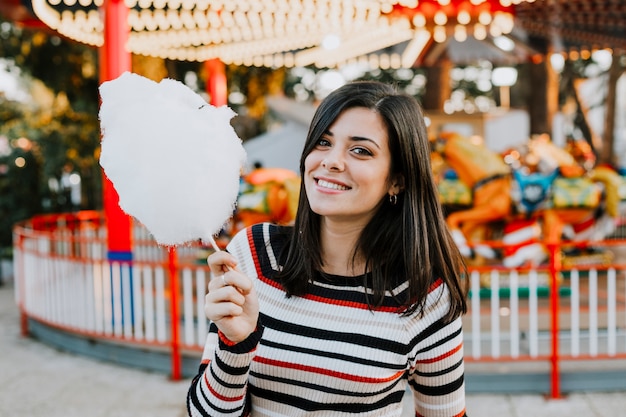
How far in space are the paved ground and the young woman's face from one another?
3.43 meters

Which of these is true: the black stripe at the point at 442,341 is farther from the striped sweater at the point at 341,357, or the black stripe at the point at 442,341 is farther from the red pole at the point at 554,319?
the red pole at the point at 554,319

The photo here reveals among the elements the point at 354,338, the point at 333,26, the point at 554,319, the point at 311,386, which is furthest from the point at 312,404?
the point at 333,26

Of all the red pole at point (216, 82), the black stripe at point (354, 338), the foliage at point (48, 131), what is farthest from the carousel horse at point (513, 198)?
the foliage at point (48, 131)

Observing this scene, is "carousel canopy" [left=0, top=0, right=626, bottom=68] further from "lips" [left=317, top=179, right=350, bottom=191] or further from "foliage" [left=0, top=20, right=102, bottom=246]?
"lips" [left=317, top=179, right=350, bottom=191]

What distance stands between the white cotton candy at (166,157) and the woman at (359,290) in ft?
0.88

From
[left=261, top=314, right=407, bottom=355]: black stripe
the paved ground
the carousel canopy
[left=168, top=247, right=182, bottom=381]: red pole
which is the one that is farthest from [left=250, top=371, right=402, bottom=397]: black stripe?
the carousel canopy

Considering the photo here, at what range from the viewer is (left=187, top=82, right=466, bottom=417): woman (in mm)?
1603

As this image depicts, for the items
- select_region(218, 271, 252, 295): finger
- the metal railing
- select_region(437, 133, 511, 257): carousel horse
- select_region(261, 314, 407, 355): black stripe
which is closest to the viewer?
select_region(218, 271, 252, 295): finger

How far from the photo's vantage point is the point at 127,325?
5.85 meters

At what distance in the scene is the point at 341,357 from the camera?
1598 mm

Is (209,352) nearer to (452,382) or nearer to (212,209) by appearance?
(212,209)

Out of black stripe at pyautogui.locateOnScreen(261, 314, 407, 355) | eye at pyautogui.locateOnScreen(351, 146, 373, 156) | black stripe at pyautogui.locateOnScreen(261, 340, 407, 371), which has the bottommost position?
black stripe at pyautogui.locateOnScreen(261, 340, 407, 371)

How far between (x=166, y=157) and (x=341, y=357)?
601 mm

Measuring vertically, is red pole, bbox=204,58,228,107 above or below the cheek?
above
